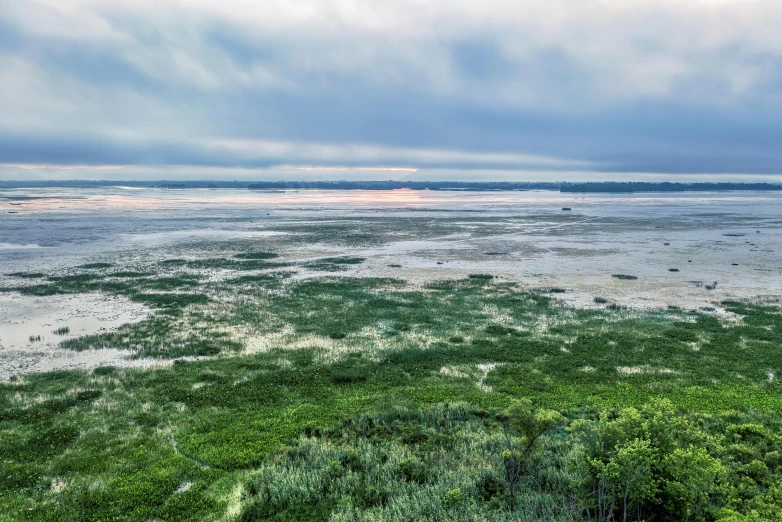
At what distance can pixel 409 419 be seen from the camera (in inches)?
736

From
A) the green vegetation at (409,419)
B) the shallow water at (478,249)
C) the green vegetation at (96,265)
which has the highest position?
the shallow water at (478,249)

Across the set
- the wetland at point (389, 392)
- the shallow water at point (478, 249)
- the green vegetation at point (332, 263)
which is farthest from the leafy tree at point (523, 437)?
the green vegetation at point (332, 263)

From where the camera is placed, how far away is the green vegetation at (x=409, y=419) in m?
12.8

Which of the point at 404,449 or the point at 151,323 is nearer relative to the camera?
the point at 404,449

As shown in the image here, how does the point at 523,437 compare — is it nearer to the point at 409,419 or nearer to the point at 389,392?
the point at 409,419

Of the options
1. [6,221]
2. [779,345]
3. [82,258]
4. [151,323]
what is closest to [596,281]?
[779,345]

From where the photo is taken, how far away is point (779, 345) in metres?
26.7

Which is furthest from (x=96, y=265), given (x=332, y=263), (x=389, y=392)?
(x=389, y=392)

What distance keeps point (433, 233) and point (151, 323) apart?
62.5 metres

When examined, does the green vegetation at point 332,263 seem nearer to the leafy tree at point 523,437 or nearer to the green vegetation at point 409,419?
the green vegetation at point 409,419

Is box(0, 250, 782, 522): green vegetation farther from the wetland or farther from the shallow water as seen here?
the shallow water

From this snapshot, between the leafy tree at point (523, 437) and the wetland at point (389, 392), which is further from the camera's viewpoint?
the wetland at point (389, 392)

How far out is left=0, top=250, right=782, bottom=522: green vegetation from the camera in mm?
12781

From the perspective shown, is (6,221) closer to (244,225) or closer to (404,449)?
(244,225)
